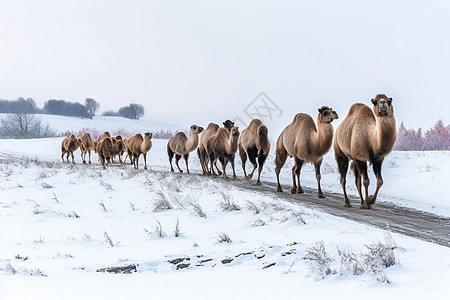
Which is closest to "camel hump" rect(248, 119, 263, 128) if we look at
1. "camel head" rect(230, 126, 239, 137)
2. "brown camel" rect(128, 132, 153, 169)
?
"camel head" rect(230, 126, 239, 137)

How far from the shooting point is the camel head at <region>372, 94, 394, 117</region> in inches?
287

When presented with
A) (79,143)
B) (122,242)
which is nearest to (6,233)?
(122,242)

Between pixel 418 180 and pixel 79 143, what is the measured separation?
24.7m

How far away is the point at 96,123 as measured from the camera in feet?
315

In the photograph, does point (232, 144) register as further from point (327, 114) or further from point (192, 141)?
point (327, 114)

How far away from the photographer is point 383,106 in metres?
7.29

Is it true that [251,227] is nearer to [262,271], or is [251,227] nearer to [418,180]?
[262,271]

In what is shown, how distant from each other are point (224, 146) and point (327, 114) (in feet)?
23.4

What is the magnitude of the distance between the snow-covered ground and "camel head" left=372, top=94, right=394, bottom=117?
2.07 meters

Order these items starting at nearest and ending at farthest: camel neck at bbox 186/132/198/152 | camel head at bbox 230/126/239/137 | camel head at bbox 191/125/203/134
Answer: camel head at bbox 230/126/239/137
camel head at bbox 191/125/203/134
camel neck at bbox 186/132/198/152

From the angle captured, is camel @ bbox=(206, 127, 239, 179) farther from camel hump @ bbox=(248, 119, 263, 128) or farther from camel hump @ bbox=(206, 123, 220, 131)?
camel hump @ bbox=(206, 123, 220, 131)

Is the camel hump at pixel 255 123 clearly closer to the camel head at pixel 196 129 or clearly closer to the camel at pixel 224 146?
the camel at pixel 224 146

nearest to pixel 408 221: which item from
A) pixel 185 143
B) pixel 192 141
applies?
pixel 192 141

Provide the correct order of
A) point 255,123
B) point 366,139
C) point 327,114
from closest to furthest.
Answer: point 366,139 → point 327,114 → point 255,123
